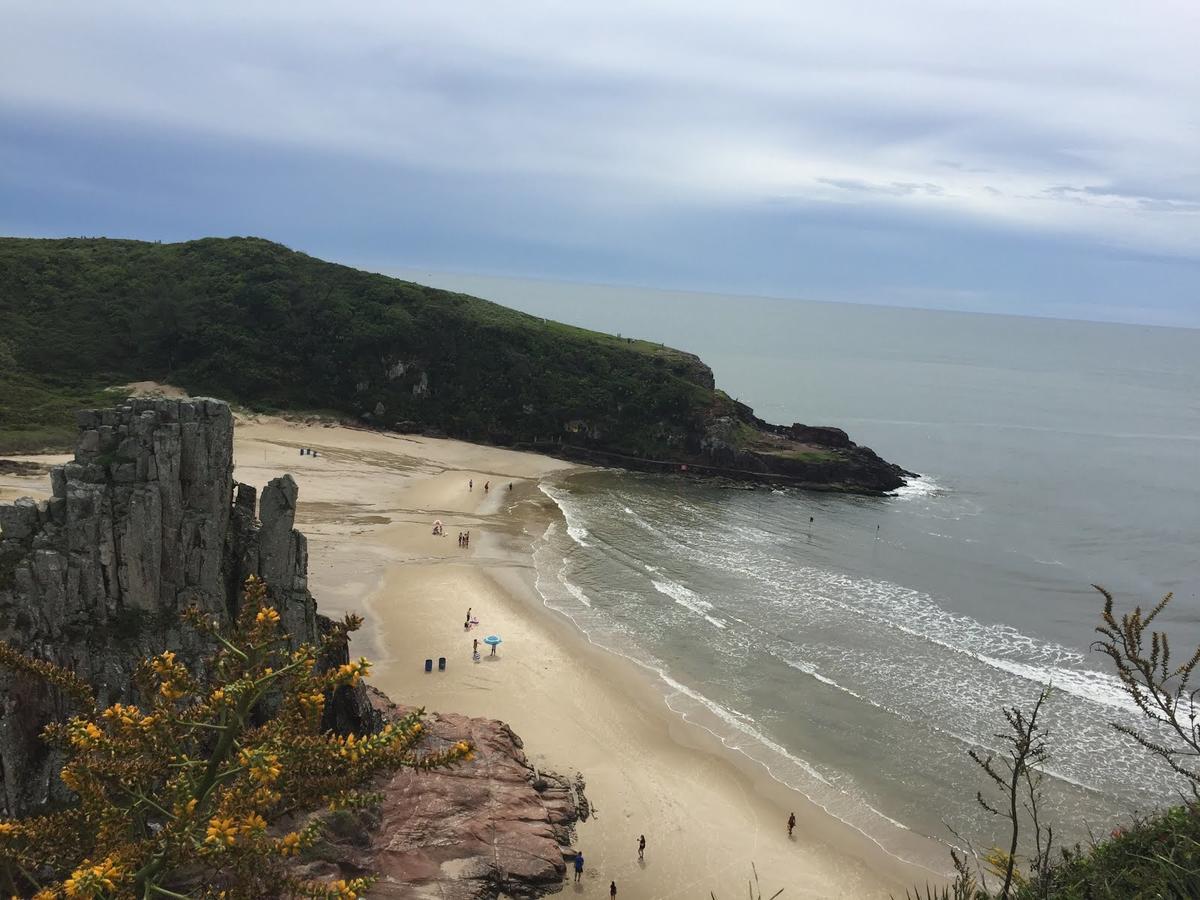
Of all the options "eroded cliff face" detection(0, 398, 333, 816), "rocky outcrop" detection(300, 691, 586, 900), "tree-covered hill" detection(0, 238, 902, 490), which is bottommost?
"rocky outcrop" detection(300, 691, 586, 900)

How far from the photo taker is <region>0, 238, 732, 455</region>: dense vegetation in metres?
77.6

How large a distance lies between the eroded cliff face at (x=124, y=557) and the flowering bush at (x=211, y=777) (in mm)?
11462

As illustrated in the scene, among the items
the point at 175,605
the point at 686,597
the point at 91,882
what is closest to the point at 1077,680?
the point at 686,597

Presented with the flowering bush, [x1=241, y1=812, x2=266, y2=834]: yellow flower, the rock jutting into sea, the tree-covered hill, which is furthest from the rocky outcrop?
the tree-covered hill

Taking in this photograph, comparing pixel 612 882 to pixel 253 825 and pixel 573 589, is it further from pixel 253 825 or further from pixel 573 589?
pixel 573 589

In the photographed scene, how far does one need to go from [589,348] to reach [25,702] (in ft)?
246

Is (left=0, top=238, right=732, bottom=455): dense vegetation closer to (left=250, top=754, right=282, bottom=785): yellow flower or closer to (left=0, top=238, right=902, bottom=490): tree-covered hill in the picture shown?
(left=0, top=238, right=902, bottom=490): tree-covered hill

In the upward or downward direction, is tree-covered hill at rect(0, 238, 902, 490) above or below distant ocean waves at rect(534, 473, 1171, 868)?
above

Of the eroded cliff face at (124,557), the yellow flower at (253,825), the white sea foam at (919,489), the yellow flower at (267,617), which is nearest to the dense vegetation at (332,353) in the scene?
the white sea foam at (919,489)

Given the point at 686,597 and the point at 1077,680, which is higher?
the point at 686,597

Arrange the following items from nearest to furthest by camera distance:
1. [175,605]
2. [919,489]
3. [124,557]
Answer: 1. [124,557]
2. [175,605]
3. [919,489]

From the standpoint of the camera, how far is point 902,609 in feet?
142

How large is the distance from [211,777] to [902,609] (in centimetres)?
4219

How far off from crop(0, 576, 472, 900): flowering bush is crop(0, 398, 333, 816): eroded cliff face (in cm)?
1146
